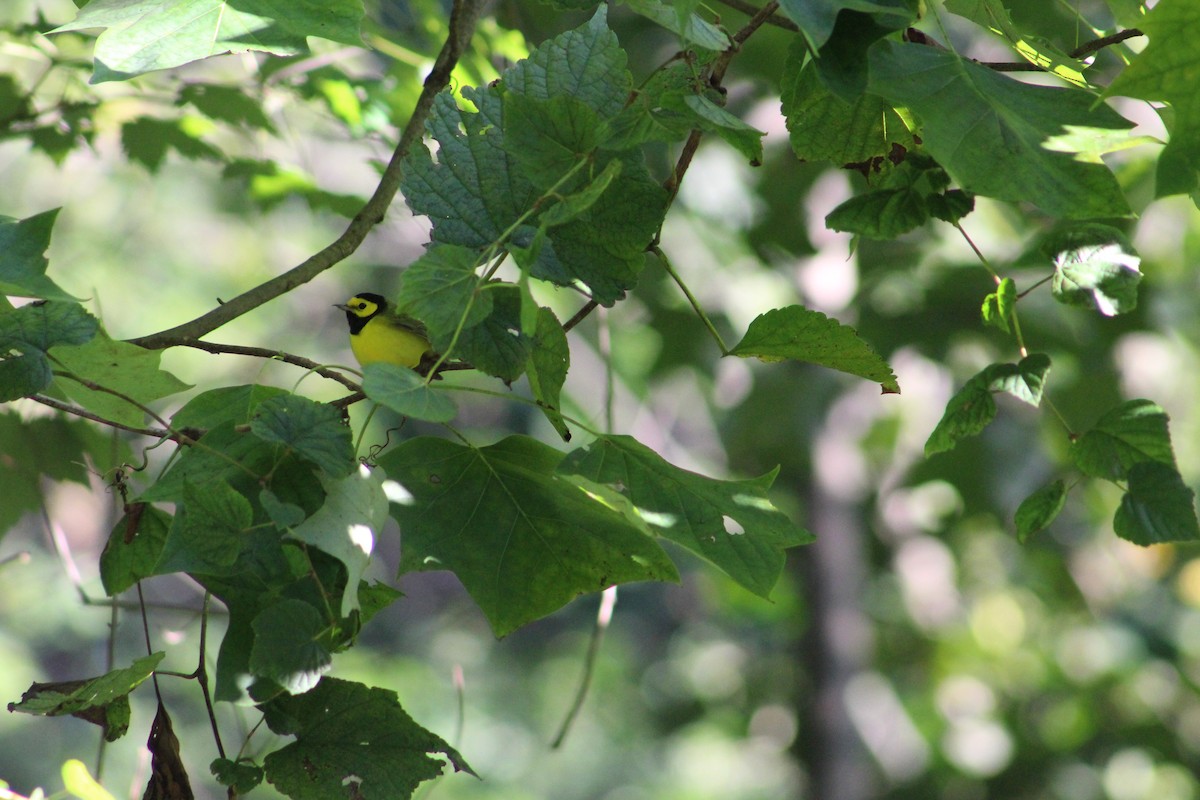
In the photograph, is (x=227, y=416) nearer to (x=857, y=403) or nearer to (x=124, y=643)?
(x=857, y=403)

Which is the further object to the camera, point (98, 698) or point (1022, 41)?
point (1022, 41)

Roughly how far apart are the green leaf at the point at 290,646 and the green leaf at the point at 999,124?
0.72 meters

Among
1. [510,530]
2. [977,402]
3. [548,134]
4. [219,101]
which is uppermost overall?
[548,134]

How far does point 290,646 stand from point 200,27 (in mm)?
653

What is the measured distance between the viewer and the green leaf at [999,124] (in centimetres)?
98

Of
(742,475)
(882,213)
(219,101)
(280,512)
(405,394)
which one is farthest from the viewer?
(742,475)

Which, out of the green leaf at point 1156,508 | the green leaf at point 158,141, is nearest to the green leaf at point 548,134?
the green leaf at point 1156,508

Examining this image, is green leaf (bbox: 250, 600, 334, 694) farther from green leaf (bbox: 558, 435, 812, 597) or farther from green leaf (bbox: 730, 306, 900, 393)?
green leaf (bbox: 730, 306, 900, 393)

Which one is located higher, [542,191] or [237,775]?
[542,191]

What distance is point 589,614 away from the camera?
29.7 ft

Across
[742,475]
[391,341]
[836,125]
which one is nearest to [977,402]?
[836,125]

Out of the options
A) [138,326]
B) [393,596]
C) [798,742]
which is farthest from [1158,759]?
[138,326]

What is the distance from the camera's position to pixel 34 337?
1.11m

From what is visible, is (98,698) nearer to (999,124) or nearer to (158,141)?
(999,124)
